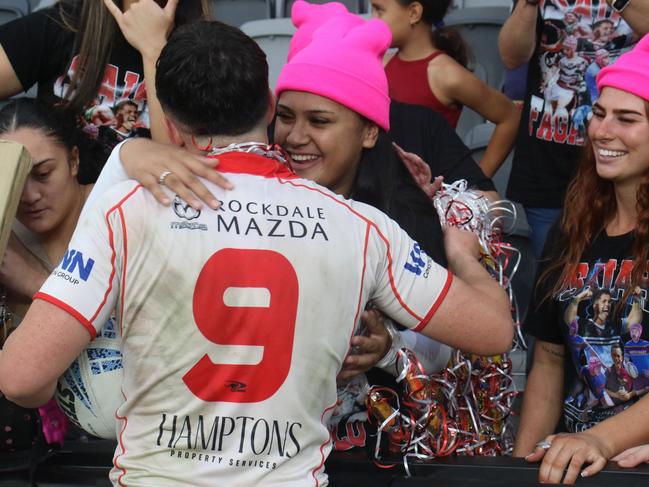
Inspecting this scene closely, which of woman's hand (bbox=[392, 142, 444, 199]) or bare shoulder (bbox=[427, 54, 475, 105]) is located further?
bare shoulder (bbox=[427, 54, 475, 105])

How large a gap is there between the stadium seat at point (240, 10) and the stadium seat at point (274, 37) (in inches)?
22.1

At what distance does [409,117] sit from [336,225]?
1.27 m

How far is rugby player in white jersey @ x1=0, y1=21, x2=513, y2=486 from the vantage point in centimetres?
186

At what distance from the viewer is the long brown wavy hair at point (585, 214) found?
2633 mm

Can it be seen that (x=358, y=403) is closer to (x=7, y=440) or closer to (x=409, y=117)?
(x=7, y=440)

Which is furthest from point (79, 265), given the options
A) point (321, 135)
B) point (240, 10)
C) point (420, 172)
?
point (240, 10)

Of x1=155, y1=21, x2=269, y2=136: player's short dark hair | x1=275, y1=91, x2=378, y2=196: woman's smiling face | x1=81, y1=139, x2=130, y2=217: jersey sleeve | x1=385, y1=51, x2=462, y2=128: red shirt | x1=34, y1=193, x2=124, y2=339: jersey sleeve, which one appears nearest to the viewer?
Result: x1=34, y1=193, x2=124, y2=339: jersey sleeve

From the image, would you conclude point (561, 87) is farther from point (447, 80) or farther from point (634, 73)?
point (634, 73)

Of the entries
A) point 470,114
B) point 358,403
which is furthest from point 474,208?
point 470,114

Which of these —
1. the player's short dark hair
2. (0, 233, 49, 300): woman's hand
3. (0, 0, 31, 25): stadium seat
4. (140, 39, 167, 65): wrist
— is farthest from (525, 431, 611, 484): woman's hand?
(0, 0, 31, 25): stadium seat

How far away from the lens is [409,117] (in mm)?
3148

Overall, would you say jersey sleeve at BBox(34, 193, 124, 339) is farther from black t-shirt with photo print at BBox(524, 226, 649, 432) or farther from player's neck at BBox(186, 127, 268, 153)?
black t-shirt with photo print at BBox(524, 226, 649, 432)

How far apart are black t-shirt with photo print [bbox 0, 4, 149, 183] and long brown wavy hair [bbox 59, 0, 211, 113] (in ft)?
0.06

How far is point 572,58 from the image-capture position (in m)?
3.72
